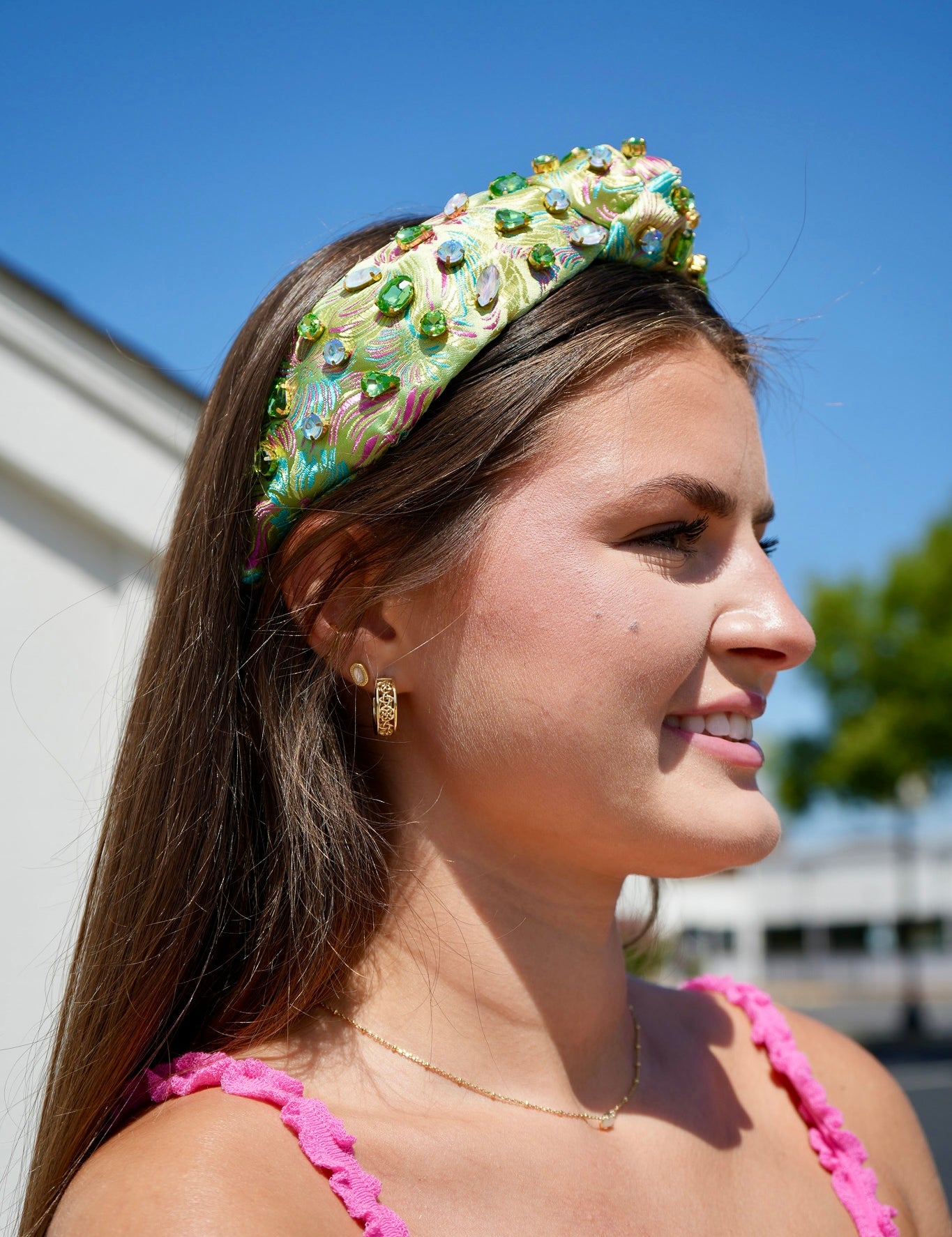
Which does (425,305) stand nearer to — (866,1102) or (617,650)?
(617,650)

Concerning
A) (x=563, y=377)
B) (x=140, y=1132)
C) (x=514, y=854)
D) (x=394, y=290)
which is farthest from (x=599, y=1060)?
(x=394, y=290)

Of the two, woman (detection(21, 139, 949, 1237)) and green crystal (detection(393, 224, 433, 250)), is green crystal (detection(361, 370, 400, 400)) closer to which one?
woman (detection(21, 139, 949, 1237))

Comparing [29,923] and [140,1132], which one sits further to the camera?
[29,923]

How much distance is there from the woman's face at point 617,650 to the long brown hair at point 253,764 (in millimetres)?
88

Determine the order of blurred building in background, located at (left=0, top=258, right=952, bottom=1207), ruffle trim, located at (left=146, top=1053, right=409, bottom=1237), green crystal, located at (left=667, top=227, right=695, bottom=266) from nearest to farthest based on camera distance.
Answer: ruffle trim, located at (left=146, top=1053, right=409, bottom=1237)
green crystal, located at (left=667, top=227, right=695, bottom=266)
blurred building in background, located at (left=0, top=258, right=952, bottom=1207)

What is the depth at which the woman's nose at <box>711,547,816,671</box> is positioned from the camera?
5.49ft

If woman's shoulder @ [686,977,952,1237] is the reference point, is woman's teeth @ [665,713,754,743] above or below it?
above

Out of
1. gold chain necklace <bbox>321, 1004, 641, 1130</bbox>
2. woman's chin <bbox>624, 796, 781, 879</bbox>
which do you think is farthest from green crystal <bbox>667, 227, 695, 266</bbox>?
gold chain necklace <bbox>321, 1004, 641, 1130</bbox>

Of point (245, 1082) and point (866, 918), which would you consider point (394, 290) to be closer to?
point (245, 1082)

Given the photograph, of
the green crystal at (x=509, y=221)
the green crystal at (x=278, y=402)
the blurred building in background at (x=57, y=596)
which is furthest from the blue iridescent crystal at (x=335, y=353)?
the blurred building in background at (x=57, y=596)

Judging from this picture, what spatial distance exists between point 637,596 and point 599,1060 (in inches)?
32.8

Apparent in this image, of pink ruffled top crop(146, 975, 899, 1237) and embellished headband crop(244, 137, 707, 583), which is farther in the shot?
embellished headband crop(244, 137, 707, 583)

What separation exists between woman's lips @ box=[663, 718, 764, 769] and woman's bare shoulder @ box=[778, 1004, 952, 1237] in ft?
2.82

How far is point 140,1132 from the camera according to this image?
4.98ft
